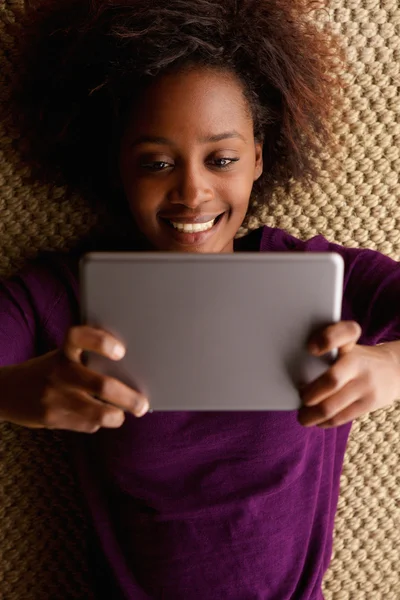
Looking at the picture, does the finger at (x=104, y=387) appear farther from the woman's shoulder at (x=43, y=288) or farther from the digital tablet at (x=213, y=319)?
the woman's shoulder at (x=43, y=288)

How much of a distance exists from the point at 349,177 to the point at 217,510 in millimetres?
437

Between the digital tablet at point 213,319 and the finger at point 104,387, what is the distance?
0.01 meters

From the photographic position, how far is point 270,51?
70cm

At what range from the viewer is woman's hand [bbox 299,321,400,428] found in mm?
528

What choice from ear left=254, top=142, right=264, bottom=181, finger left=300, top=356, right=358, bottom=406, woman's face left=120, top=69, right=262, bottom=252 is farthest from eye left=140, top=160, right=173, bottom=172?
finger left=300, top=356, right=358, bottom=406

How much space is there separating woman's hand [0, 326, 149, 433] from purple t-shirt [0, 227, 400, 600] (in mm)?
83

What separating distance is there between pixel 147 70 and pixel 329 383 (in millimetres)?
335

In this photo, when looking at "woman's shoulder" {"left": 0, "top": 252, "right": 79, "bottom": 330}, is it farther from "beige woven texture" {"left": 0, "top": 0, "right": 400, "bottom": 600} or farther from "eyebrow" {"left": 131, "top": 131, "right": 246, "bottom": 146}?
"eyebrow" {"left": 131, "top": 131, "right": 246, "bottom": 146}

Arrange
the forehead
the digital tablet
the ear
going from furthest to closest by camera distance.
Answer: the ear < the forehead < the digital tablet

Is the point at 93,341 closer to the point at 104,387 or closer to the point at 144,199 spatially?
the point at 104,387

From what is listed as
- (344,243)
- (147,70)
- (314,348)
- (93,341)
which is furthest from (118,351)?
(344,243)

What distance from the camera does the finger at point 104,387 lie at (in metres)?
0.54

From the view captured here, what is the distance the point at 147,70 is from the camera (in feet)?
2.09

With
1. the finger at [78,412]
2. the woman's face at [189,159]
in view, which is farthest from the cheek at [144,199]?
the finger at [78,412]
